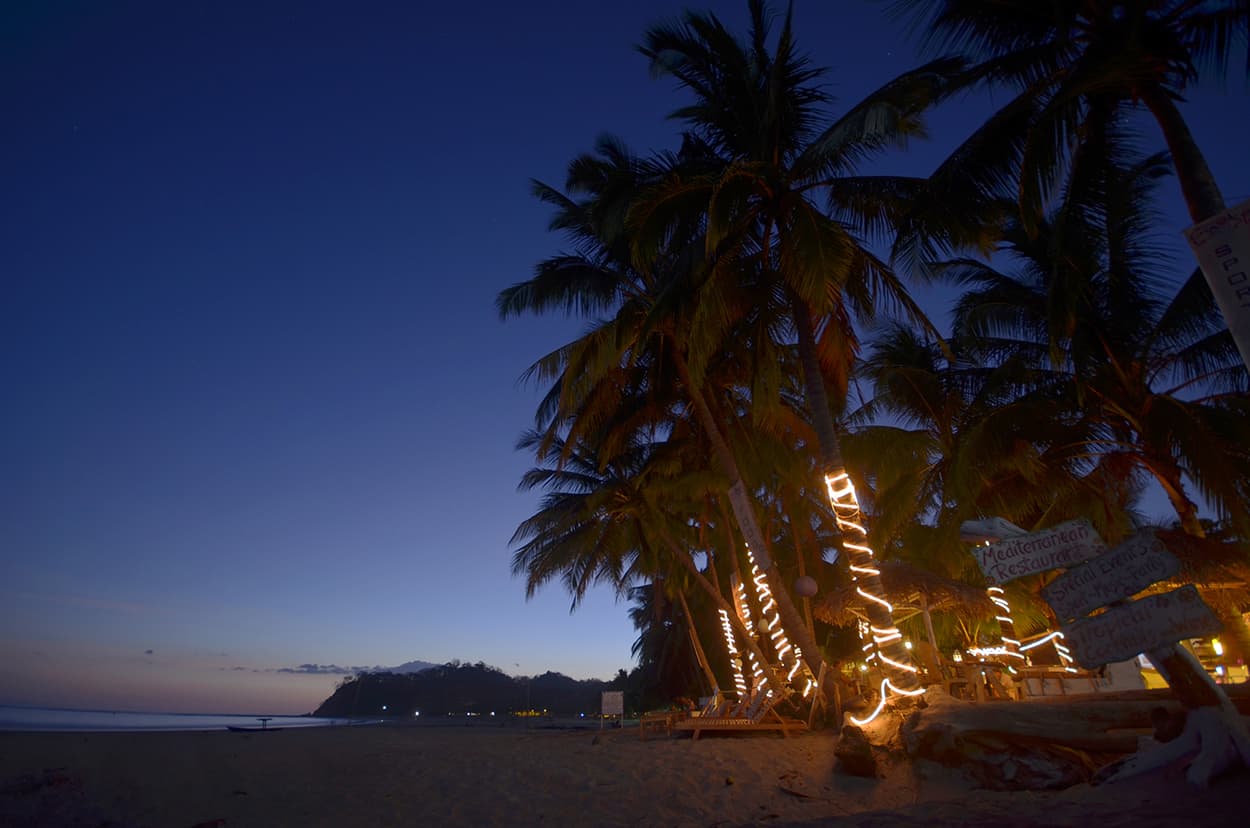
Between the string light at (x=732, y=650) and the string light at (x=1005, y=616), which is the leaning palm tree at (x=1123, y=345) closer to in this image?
the string light at (x=1005, y=616)

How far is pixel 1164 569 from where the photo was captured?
14.2 ft

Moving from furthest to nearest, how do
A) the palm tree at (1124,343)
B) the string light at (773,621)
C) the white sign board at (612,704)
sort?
the white sign board at (612,704) → the string light at (773,621) → the palm tree at (1124,343)

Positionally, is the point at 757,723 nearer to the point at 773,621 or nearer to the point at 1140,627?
the point at 773,621

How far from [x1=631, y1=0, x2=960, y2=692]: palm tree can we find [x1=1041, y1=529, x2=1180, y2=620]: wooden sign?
4.05m

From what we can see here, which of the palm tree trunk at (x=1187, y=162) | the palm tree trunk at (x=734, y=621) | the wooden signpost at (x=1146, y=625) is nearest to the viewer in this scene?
the wooden signpost at (x=1146, y=625)

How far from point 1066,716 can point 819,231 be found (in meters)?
6.14

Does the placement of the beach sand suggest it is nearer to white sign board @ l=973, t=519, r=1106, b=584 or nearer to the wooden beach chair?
the wooden beach chair

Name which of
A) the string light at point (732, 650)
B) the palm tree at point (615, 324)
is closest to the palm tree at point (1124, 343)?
the palm tree at point (615, 324)

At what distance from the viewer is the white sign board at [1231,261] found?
4246 millimetres

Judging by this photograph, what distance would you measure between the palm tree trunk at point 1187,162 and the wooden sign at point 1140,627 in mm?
3041

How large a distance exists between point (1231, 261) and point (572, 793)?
7.58m

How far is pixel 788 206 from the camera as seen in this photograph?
966 centimetres

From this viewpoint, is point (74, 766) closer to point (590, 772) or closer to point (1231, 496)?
point (590, 772)

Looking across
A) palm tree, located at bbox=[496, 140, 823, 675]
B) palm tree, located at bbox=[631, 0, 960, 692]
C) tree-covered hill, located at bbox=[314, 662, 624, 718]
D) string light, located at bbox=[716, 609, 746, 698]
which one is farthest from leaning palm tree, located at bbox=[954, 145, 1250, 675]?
tree-covered hill, located at bbox=[314, 662, 624, 718]
